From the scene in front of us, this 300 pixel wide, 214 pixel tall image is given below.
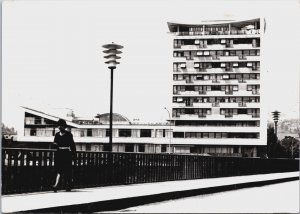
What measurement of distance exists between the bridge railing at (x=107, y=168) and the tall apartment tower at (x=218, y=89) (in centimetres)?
6664

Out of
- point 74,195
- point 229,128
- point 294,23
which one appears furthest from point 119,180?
point 229,128

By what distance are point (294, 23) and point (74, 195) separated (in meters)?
6.21

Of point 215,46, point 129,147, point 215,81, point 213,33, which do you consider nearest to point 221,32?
point 213,33

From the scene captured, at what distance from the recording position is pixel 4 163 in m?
9.46

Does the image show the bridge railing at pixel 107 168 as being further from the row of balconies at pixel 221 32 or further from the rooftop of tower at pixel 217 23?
the rooftop of tower at pixel 217 23

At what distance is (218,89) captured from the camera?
9131cm

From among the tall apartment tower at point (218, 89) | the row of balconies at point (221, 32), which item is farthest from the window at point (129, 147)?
the row of balconies at point (221, 32)

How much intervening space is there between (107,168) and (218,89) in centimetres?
7957

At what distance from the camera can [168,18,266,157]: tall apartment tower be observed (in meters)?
87.9

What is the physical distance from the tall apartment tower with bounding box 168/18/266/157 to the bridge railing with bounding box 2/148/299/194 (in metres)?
66.6

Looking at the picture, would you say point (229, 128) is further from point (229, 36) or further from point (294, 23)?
point (294, 23)

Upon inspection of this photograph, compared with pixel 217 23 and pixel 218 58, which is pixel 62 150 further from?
pixel 217 23

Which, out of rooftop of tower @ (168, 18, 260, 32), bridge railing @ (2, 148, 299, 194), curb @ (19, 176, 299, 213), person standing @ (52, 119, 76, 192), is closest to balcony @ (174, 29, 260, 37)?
rooftop of tower @ (168, 18, 260, 32)

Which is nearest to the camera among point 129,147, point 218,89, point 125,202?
point 125,202
